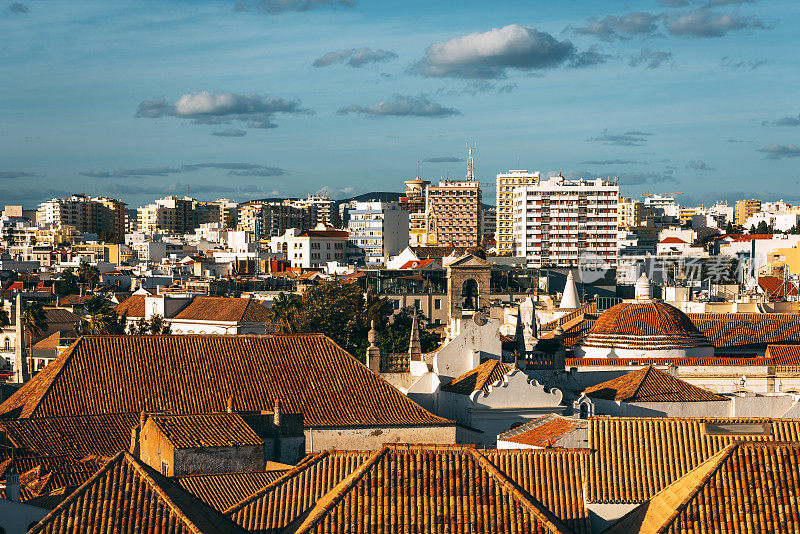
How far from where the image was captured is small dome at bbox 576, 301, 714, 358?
47.8 meters

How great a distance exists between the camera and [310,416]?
31.1 metres

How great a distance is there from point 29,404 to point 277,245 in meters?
141

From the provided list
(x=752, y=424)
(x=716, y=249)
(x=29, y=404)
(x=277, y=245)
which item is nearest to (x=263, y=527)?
(x=752, y=424)

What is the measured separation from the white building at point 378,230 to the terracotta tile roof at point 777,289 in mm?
71753

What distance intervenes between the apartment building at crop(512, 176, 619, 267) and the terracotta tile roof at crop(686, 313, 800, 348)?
84.5 metres

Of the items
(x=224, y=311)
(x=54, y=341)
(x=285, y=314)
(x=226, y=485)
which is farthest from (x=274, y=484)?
(x=224, y=311)

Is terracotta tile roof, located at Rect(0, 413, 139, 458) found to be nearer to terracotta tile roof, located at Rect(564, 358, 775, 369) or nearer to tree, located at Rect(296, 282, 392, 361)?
terracotta tile roof, located at Rect(564, 358, 775, 369)

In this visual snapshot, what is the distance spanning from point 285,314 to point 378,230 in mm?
95492

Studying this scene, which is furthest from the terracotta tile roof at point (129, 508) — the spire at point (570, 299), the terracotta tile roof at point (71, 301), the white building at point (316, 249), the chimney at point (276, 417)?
the white building at point (316, 249)

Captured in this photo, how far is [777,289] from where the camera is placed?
88.9 metres

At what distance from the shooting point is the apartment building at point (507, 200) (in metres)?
165

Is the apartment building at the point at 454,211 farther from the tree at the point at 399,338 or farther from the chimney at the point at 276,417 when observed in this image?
the chimney at the point at 276,417

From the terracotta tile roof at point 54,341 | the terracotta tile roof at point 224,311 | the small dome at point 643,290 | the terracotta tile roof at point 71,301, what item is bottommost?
A: the terracotta tile roof at point 71,301

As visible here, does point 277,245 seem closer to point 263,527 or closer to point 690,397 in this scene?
point 690,397
